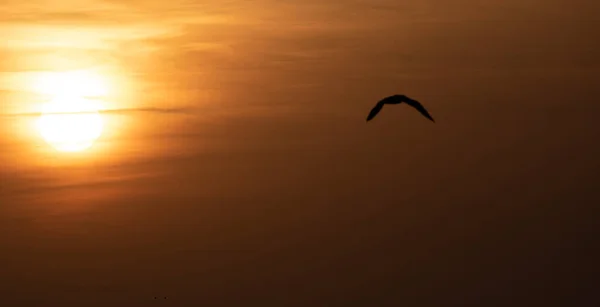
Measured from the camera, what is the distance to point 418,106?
40.6m

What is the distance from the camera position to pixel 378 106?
4231 cm

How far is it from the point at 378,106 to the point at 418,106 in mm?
2357
